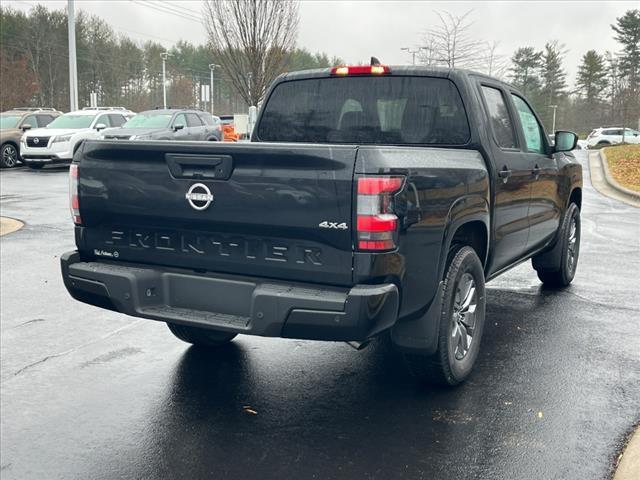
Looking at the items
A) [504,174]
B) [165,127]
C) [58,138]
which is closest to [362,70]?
[504,174]

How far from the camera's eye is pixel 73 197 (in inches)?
159

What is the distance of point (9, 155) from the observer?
2231cm

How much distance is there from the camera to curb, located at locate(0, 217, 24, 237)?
10.5 meters

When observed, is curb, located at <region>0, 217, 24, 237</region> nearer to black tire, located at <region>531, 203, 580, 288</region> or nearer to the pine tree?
black tire, located at <region>531, 203, 580, 288</region>

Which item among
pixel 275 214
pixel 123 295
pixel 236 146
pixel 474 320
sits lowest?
pixel 474 320

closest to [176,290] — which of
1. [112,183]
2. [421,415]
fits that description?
[112,183]

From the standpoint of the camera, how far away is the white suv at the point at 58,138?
2117 centimetres

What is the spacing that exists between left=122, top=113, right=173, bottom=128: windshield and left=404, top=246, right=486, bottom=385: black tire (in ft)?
58.2

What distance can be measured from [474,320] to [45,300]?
162 inches

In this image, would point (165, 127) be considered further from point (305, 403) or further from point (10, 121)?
point (305, 403)

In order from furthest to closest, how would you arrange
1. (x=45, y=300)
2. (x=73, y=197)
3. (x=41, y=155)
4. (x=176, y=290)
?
(x=41, y=155) < (x=45, y=300) < (x=73, y=197) < (x=176, y=290)

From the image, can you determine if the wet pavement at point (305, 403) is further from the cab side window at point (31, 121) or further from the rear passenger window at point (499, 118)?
the cab side window at point (31, 121)

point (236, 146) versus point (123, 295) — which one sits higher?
point (236, 146)

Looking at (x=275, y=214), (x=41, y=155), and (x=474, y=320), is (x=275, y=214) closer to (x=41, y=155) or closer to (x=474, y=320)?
(x=474, y=320)
